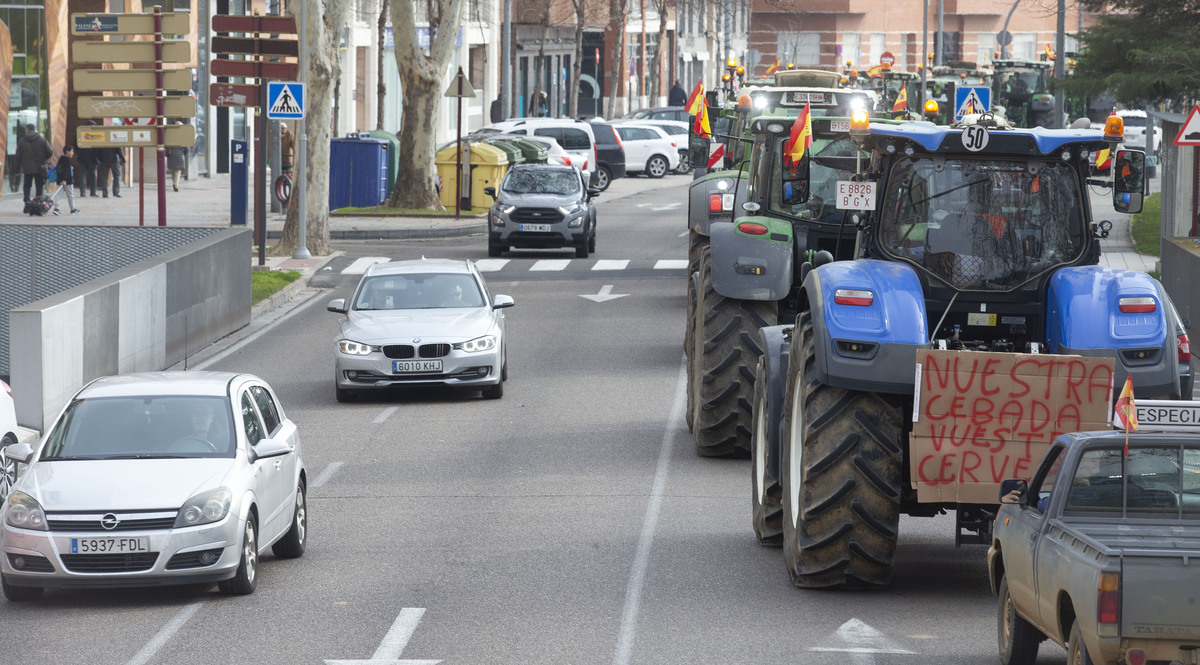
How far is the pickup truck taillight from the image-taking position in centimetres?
686

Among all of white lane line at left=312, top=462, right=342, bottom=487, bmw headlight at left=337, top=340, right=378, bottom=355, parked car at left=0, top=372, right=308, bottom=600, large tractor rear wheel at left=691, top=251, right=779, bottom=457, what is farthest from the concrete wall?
large tractor rear wheel at left=691, top=251, right=779, bottom=457

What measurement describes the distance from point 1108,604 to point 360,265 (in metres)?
24.9

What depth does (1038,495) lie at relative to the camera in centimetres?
809

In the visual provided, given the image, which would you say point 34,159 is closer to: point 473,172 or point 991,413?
point 473,172

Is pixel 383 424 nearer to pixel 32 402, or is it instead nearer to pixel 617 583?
pixel 32 402

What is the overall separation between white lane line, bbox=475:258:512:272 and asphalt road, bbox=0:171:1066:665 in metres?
11.3

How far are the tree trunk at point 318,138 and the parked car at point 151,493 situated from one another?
69.5ft

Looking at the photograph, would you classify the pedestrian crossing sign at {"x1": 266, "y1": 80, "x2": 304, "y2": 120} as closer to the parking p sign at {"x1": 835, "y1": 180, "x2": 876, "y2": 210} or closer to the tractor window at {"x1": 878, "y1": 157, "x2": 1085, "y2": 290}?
the parking p sign at {"x1": 835, "y1": 180, "x2": 876, "y2": 210}

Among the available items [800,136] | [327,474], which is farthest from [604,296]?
[800,136]

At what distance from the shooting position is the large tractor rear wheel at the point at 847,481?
958 cm

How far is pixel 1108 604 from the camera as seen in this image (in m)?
6.88

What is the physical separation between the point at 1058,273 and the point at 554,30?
74429 mm

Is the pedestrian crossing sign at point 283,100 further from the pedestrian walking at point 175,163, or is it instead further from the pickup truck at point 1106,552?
the pickup truck at point 1106,552

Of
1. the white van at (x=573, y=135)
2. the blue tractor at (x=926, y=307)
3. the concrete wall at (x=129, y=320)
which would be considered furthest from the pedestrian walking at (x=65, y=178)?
the blue tractor at (x=926, y=307)
